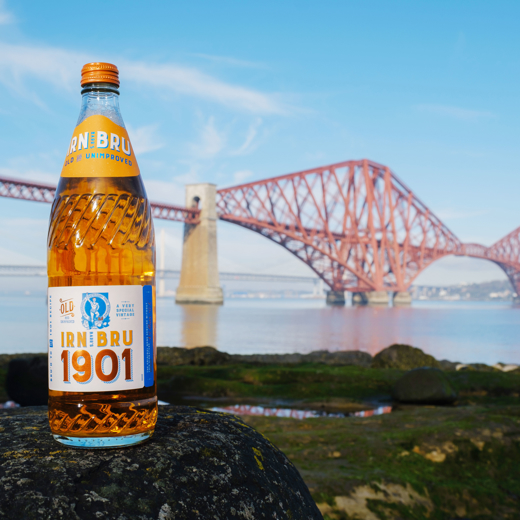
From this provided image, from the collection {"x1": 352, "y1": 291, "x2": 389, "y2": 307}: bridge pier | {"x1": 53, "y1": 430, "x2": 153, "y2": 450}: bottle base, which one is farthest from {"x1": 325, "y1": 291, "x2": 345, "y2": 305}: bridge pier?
{"x1": 53, "y1": 430, "x2": 153, "y2": 450}: bottle base

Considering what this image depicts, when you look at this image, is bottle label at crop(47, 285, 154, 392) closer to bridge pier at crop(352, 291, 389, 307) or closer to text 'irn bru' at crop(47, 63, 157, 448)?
text 'irn bru' at crop(47, 63, 157, 448)

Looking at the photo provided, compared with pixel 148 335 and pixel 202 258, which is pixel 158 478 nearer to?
pixel 148 335

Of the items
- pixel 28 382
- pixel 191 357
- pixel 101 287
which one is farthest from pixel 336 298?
pixel 101 287

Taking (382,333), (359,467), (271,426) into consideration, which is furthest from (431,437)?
(382,333)

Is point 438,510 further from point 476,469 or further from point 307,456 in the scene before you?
point 307,456

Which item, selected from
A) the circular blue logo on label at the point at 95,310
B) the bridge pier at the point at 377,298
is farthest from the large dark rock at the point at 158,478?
the bridge pier at the point at 377,298

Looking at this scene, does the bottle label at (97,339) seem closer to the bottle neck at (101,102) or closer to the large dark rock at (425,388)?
the bottle neck at (101,102)
